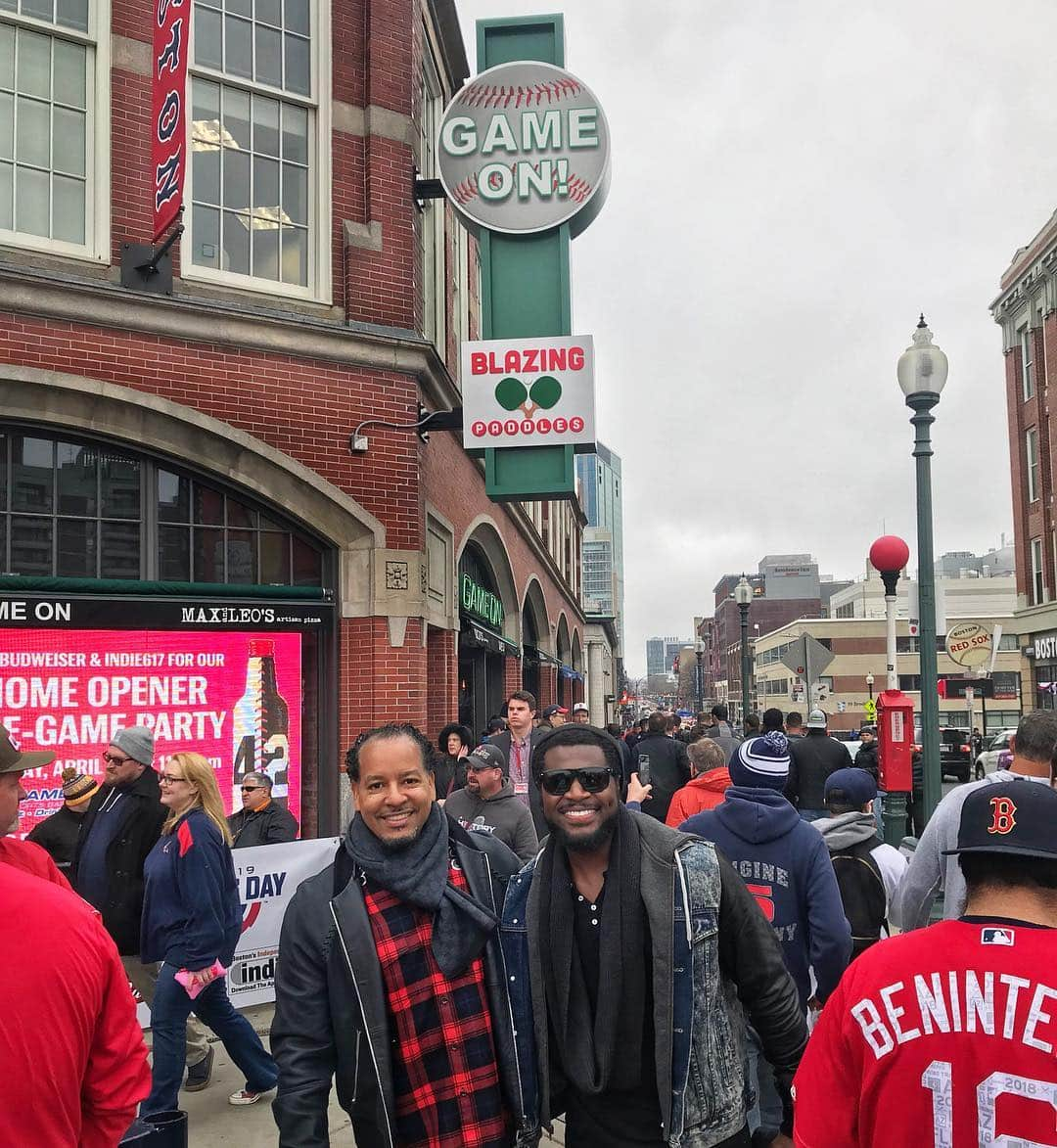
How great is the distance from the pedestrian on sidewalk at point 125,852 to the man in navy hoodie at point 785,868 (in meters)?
3.47

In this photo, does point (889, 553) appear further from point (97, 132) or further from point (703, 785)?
point (97, 132)

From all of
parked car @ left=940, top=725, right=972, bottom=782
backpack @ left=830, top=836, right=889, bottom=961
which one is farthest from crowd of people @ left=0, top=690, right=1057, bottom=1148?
parked car @ left=940, top=725, right=972, bottom=782

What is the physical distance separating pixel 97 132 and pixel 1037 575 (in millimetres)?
41641

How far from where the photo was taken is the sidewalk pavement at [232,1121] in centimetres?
520

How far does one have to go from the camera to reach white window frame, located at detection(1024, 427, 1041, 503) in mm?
42031

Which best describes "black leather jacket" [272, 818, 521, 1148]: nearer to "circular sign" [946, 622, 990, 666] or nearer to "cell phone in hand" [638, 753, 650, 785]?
"cell phone in hand" [638, 753, 650, 785]

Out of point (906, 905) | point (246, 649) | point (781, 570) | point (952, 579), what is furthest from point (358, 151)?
point (781, 570)

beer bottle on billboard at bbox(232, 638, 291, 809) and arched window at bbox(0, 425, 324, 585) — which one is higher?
arched window at bbox(0, 425, 324, 585)

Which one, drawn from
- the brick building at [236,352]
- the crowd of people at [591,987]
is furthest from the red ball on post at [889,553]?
the crowd of people at [591,987]

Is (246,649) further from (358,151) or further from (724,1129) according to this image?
(724,1129)

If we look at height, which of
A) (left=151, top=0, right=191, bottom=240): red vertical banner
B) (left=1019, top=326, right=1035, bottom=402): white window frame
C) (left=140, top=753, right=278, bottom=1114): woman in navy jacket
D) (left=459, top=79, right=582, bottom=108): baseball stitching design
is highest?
(left=1019, top=326, right=1035, bottom=402): white window frame

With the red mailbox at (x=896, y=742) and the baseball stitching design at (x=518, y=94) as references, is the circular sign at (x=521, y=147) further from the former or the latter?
the red mailbox at (x=896, y=742)

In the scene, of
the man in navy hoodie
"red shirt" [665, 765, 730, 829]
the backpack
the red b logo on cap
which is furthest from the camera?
"red shirt" [665, 765, 730, 829]

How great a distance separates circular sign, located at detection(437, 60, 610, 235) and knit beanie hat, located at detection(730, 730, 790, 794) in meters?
8.06
